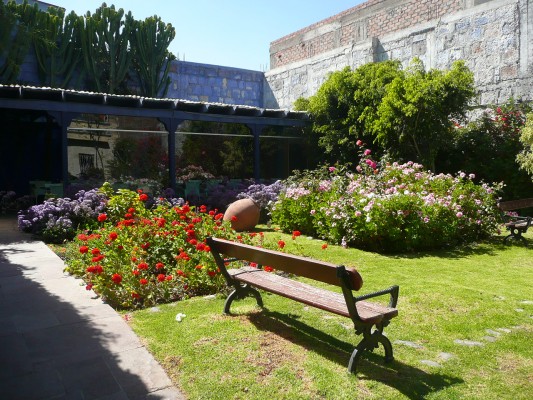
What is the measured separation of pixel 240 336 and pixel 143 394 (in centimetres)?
104

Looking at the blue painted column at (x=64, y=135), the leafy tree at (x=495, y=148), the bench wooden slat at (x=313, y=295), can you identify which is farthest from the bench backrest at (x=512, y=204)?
the blue painted column at (x=64, y=135)

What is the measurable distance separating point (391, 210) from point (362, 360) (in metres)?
4.52

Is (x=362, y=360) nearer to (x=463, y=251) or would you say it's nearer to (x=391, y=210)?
(x=391, y=210)

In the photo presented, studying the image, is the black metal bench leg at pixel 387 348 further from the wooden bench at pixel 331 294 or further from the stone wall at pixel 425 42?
the stone wall at pixel 425 42

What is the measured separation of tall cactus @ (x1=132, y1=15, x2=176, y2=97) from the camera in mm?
19359

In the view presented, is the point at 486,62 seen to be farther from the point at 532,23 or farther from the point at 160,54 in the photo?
the point at 160,54

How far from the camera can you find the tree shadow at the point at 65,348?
9.21ft

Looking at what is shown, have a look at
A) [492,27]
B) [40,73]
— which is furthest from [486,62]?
[40,73]

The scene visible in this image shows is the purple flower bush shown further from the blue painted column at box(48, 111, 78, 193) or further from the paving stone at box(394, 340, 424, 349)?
the blue painted column at box(48, 111, 78, 193)

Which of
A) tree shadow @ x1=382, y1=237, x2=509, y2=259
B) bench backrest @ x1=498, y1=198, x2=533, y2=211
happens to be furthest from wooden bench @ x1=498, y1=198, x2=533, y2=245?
tree shadow @ x1=382, y1=237, x2=509, y2=259

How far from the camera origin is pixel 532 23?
36.6 feet

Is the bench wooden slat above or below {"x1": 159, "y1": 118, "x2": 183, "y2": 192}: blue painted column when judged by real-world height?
below

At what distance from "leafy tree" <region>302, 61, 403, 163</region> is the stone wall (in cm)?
135

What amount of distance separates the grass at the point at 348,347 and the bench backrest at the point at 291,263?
602 millimetres
